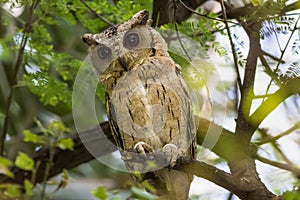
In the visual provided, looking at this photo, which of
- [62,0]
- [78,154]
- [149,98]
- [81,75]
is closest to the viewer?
[149,98]

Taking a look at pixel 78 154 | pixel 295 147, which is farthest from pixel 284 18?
pixel 78 154

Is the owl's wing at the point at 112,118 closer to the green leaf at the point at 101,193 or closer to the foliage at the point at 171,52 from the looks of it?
the foliage at the point at 171,52

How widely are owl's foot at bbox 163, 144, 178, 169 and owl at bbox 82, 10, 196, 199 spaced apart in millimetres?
19

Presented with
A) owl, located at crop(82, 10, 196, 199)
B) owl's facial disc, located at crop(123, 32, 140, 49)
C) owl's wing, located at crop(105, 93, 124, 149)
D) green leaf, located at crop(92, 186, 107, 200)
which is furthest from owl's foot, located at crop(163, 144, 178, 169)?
green leaf, located at crop(92, 186, 107, 200)

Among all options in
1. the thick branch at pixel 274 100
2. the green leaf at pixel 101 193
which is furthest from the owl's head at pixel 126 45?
the green leaf at pixel 101 193

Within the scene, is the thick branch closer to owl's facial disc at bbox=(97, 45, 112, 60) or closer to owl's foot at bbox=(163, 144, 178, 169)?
owl's foot at bbox=(163, 144, 178, 169)

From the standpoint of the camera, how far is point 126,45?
5.30 feet

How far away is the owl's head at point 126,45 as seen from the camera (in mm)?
1593

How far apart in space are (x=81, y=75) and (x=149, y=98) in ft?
1.10

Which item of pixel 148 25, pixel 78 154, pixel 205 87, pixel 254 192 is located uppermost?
pixel 148 25

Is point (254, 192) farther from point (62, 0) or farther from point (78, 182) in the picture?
point (78, 182)

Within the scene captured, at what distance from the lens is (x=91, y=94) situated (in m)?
2.02

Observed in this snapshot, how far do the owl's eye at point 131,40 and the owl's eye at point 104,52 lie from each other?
5cm

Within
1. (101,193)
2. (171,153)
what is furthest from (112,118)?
(101,193)
